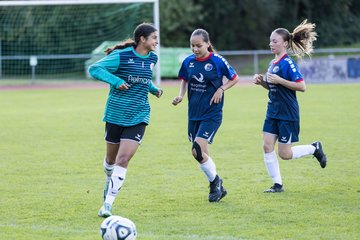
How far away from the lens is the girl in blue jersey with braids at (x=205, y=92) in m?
8.01

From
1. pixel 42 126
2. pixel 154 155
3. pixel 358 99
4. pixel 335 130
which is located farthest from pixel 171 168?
pixel 358 99

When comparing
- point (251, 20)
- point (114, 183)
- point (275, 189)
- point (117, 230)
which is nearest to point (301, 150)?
point (275, 189)

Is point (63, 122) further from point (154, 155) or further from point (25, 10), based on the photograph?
point (25, 10)

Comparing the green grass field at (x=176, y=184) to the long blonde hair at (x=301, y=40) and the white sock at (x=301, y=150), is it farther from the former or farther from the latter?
the long blonde hair at (x=301, y=40)

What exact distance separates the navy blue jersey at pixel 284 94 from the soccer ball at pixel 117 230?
3173mm

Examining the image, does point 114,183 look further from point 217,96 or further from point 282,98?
point 282,98

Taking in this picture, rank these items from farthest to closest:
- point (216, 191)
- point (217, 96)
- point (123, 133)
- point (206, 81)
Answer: point (206, 81) → point (217, 96) → point (216, 191) → point (123, 133)

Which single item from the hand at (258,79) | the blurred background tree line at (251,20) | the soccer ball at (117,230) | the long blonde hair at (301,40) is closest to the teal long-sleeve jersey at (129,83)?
the hand at (258,79)

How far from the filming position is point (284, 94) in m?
8.42

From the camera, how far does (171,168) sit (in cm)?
1023

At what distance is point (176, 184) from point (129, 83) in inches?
80.0

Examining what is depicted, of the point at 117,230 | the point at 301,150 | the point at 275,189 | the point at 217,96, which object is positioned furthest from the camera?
the point at 301,150

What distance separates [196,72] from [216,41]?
121 ft

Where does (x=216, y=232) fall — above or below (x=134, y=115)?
below
